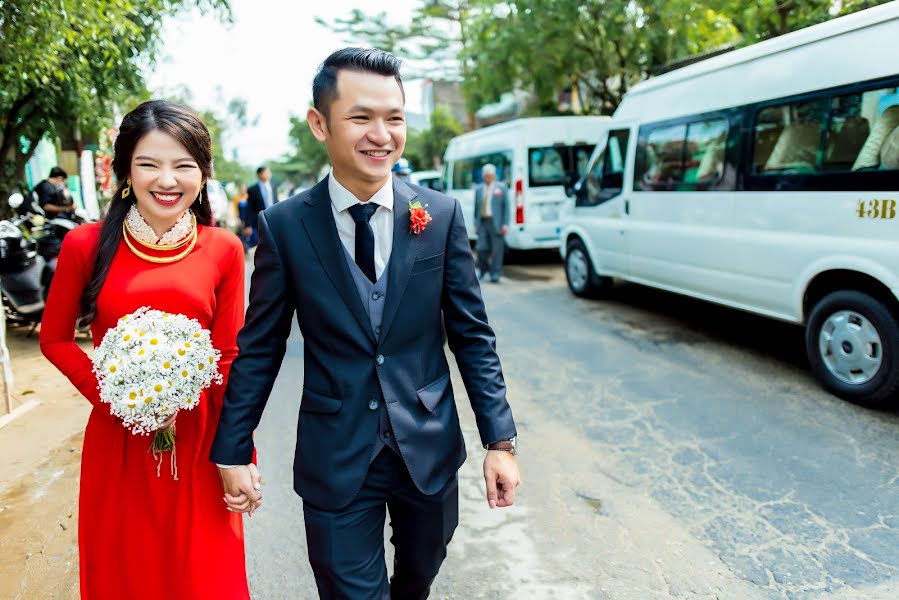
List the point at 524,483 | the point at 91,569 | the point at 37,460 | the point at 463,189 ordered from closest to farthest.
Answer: the point at 91,569
the point at 524,483
the point at 37,460
the point at 463,189

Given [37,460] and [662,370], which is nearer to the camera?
[37,460]

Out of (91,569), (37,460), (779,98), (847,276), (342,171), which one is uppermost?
(779,98)

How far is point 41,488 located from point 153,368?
2704mm

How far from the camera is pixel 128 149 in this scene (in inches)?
81.4

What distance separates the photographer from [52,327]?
2.03 m

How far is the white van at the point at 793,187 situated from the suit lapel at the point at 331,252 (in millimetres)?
4024

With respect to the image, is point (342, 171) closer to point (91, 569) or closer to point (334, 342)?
point (334, 342)

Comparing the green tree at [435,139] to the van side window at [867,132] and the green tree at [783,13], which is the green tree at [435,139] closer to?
the green tree at [783,13]

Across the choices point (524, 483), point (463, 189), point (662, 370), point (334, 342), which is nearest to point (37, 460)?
point (524, 483)

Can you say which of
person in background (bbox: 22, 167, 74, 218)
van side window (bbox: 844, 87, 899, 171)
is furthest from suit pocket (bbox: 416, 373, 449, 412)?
person in background (bbox: 22, 167, 74, 218)

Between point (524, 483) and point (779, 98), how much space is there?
3713 millimetres

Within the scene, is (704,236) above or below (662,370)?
above

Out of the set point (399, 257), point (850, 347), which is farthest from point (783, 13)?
point (399, 257)

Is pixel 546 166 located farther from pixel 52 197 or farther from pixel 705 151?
pixel 52 197
